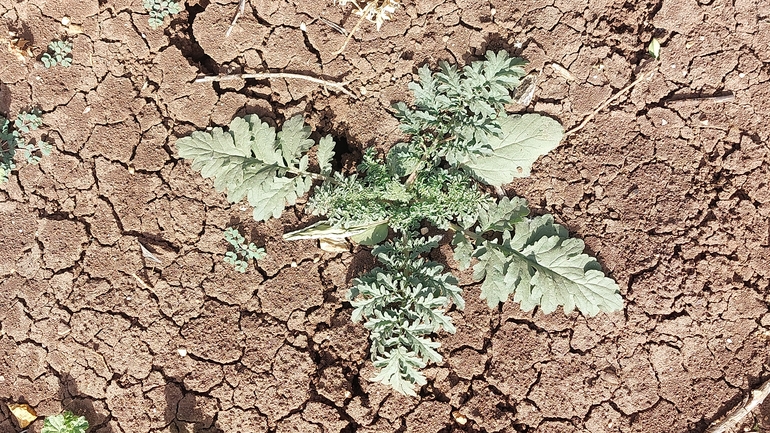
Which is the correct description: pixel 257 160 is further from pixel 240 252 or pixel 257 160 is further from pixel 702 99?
pixel 702 99

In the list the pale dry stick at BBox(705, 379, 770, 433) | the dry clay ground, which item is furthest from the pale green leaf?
the pale dry stick at BBox(705, 379, 770, 433)

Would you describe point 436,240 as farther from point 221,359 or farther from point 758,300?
point 758,300

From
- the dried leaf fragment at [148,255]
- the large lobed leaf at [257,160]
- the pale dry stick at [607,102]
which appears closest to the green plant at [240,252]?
the large lobed leaf at [257,160]

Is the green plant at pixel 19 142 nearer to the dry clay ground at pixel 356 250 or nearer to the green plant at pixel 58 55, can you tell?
the dry clay ground at pixel 356 250

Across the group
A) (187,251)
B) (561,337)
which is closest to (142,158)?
(187,251)

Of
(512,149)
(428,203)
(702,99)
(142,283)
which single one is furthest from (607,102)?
(142,283)

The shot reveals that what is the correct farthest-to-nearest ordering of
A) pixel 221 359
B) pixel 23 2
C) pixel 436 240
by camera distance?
1. pixel 23 2
2. pixel 221 359
3. pixel 436 240
